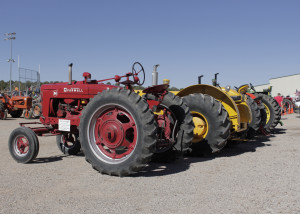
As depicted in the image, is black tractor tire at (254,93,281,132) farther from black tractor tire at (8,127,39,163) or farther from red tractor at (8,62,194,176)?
black tractor tire at (8,127,39,163)

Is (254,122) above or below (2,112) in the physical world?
below

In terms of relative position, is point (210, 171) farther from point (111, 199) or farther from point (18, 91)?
point (18, 91)

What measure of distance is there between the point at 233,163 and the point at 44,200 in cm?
334

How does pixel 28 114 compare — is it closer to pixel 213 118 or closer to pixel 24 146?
pixel 24 146

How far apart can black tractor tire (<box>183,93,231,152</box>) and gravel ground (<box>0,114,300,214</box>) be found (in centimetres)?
37

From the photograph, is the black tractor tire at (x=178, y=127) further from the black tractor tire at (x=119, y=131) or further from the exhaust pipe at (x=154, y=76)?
the black tractor tire at (x=119, y=131)

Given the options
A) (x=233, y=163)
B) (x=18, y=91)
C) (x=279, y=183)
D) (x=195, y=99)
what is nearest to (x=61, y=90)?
(x=195, y=99)

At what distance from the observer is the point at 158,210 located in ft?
9.71

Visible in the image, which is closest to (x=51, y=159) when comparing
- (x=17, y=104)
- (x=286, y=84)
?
(x=17, y=104)

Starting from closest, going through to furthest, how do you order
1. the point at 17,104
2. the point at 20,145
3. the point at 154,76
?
the point at 154,76 → the point at 20,145 → the point at 17,104

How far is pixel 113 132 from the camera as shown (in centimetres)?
437

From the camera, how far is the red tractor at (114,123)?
4062 mm

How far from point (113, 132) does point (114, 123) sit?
14 centimetres

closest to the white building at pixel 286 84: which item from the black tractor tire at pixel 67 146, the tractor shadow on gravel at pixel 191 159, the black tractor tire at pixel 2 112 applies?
the black tractor tire at pixel 2 112
